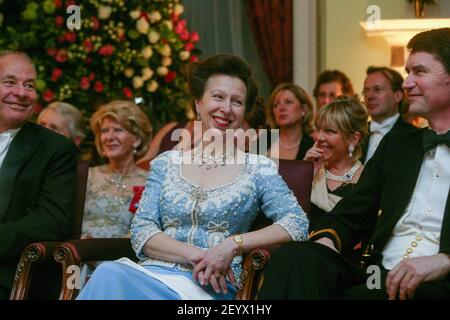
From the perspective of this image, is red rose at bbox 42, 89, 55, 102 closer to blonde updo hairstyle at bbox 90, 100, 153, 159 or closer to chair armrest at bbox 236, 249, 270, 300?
blonde updo hairstyle at bbox 90, 100, 153, 159

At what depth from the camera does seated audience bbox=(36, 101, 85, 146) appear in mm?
5109

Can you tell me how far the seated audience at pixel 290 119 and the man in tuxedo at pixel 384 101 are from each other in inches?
15.6

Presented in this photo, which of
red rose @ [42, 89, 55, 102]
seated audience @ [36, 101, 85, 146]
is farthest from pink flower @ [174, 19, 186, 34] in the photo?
seated audience @ [36, 101, 85, 146]

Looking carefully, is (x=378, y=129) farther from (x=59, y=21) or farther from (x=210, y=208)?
(x=59, y=21)

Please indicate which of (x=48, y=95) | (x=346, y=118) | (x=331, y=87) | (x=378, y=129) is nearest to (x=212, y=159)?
(x=346, y=118)

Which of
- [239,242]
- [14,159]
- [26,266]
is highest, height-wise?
[14,159]

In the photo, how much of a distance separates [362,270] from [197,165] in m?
0.87

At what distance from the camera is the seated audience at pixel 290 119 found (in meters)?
5.27

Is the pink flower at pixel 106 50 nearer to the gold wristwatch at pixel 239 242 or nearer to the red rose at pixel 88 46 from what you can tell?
the red rose at pixel 88 46

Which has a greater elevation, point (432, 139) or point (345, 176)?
point (432, 139)

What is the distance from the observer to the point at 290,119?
534 centimetres

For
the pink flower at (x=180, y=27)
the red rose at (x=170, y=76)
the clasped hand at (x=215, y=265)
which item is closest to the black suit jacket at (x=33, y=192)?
the clasped hand at (x=215, y=265)

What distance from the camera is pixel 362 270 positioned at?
125 inches

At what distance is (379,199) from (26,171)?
1561 millimetres
